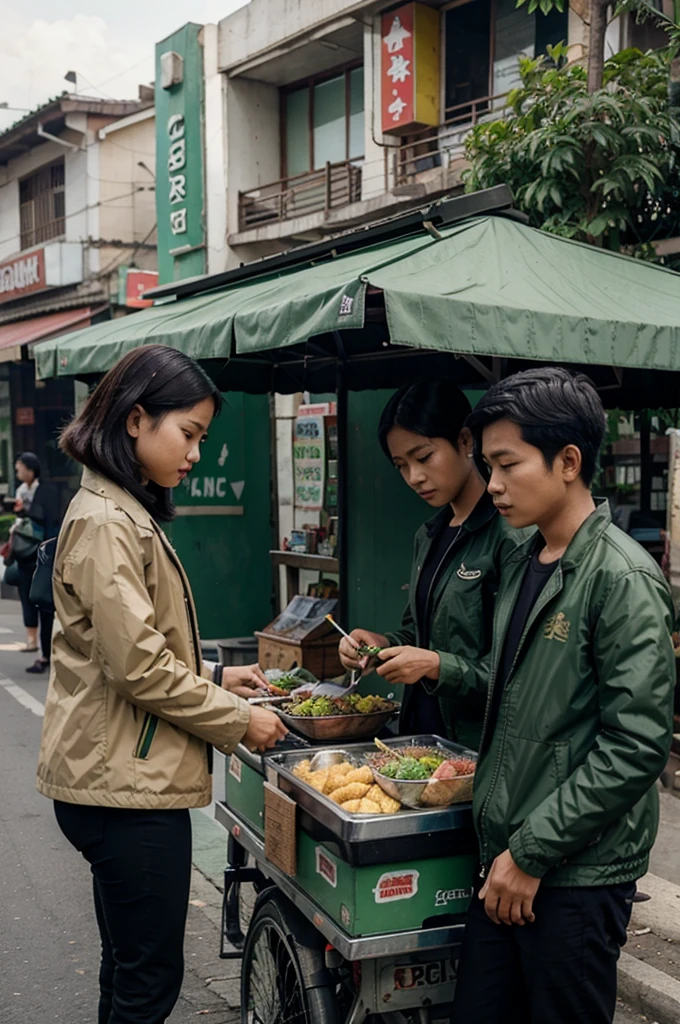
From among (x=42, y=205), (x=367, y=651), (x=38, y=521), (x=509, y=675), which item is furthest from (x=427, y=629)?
(x=42, y=205)

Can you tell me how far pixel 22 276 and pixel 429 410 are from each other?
19133 mm

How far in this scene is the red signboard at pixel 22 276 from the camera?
65.0ft

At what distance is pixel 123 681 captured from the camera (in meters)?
2.37

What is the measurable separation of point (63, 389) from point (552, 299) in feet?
64.4

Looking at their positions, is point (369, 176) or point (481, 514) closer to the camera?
point (481, 514)

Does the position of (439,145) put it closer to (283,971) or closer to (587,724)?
(283,971)

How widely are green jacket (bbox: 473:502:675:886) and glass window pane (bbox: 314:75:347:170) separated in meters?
12.5

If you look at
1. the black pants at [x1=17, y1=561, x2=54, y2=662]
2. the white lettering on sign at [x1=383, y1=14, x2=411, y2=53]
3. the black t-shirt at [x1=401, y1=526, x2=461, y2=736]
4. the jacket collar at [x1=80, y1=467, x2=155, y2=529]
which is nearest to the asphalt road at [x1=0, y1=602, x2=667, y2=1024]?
the black t-shirt at [x1=401, y1=526, x2=461, y2=736]

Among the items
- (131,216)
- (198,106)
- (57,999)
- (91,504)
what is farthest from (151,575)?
(131,216)

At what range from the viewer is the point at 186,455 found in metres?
2.63

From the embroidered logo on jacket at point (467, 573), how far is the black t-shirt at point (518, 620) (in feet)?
2.01

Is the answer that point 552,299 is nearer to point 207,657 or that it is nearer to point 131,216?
point 207,657

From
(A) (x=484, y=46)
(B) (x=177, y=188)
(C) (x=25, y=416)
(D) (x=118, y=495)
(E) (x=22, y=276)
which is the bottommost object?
(D) (x=118, y=495)

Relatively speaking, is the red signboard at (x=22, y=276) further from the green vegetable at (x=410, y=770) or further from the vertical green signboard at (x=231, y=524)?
the green vegetable at (x=410, y=770)
